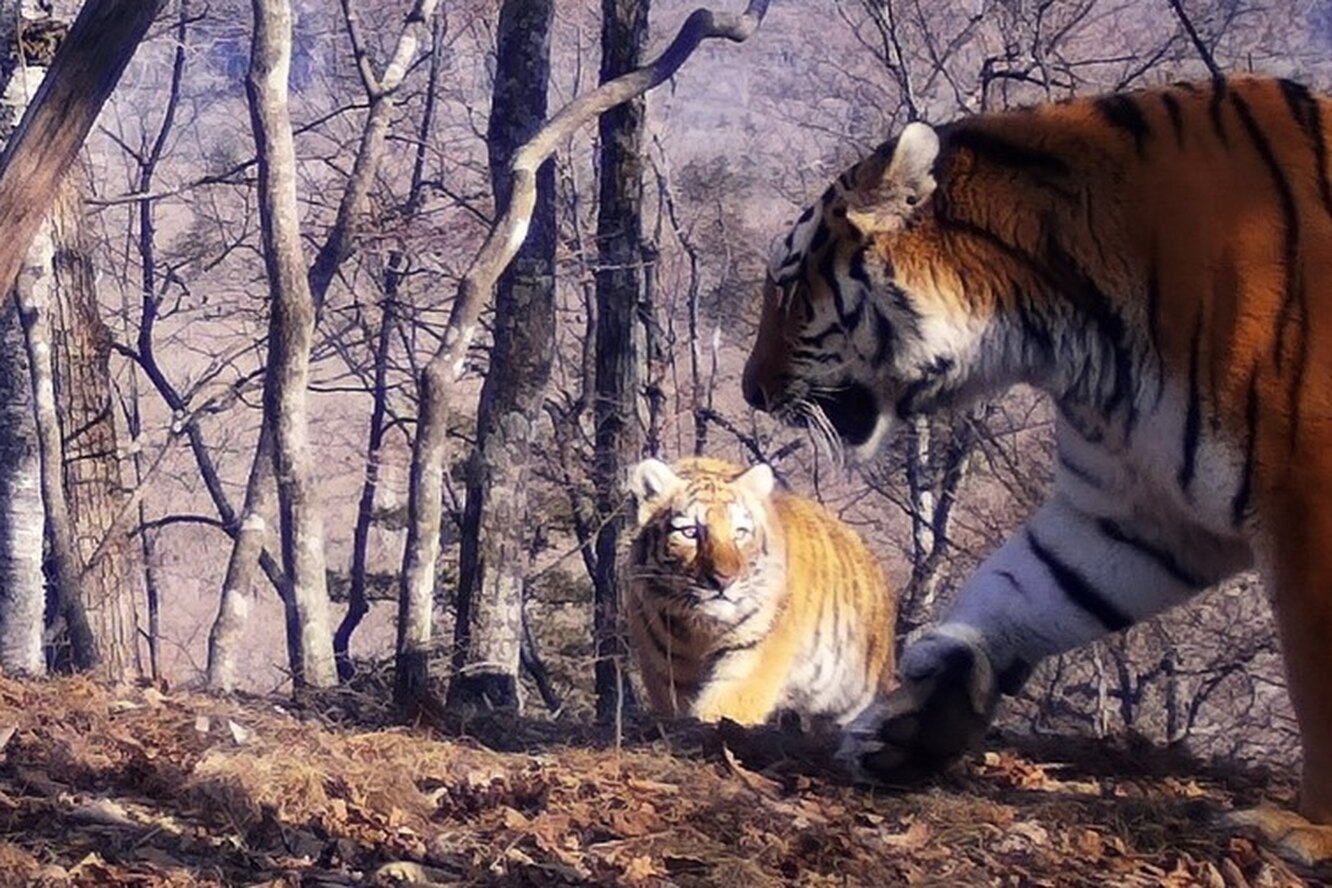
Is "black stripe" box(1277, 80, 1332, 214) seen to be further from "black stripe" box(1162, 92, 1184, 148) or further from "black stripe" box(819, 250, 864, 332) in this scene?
"black stripe" box(819, 250, 864, 332)

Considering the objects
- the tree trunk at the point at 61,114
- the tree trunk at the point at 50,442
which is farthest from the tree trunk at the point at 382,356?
the tree trunk at the point at 61,114

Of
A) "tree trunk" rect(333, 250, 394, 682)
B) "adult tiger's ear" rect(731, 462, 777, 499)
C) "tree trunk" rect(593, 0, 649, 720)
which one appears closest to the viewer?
"adult tiger's ear" rect(731, 462, 777, 499)

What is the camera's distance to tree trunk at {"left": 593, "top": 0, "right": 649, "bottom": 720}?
393 inches

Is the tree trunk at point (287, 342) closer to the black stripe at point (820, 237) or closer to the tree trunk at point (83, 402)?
the tree trunk at point (83, 402)

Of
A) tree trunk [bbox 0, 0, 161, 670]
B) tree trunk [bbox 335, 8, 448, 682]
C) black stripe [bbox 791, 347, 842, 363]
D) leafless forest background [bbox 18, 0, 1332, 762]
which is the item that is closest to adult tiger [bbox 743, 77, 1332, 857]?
black stripe [bbox 791, 347, 842, 363]

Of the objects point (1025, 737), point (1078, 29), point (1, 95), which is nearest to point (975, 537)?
point (1078, 29)

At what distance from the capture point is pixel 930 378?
388cm

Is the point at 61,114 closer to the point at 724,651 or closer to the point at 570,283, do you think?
the point at 724,651

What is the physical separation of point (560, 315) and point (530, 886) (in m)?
14.4

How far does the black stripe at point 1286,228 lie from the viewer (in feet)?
10.9

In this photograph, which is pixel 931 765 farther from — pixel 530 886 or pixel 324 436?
pixel 324 436

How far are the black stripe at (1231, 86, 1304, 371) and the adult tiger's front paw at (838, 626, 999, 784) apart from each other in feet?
2.99

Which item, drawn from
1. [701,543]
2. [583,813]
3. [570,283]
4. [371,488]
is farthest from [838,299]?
[371,488]

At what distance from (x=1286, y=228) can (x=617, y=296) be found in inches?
268
